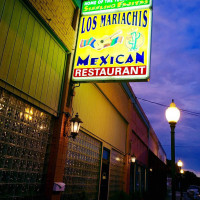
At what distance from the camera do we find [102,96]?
37.3 ft

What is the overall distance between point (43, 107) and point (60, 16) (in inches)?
114

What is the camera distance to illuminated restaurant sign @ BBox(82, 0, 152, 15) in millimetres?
7574

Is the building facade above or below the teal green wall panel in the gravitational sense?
below

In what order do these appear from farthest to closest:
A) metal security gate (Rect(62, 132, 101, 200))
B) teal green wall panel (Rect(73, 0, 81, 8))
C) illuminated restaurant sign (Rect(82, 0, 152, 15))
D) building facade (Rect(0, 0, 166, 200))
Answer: teal green wall panel (Rect(73, 0, 81, 8)) < metal security gate (Rect(62, 132, 101, 200)) < illuminated restaurant sign (Rect(82, 0, 152, 15)) < building facade (Rect(0, 0, 166, 200))

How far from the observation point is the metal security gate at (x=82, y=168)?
26.8 feet

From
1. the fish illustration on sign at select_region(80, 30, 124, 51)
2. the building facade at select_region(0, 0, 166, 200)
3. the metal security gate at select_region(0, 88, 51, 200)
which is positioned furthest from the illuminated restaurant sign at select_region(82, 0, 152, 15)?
the metal security gate at select_region(0, 88, 51, 200)

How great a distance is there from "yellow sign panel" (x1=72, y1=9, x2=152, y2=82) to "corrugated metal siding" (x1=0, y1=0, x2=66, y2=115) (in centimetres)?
83

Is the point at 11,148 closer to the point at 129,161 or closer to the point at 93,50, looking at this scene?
the point at 93,50

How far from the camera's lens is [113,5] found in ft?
25.7

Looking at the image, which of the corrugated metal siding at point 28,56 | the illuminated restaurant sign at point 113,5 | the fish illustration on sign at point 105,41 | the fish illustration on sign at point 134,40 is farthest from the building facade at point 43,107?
the fish illustration on sign at point 134,40

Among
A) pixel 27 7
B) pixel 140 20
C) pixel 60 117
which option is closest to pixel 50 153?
pixel 60 117

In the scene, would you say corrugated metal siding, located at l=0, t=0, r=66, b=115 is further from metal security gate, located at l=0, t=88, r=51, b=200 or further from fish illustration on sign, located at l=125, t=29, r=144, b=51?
fish illustration on sign, located at l=125, t=29, r=144, b=51

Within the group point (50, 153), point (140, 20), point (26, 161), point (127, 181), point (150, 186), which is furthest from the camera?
point (150, 186)

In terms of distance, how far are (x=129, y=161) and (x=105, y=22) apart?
36.3 feet
